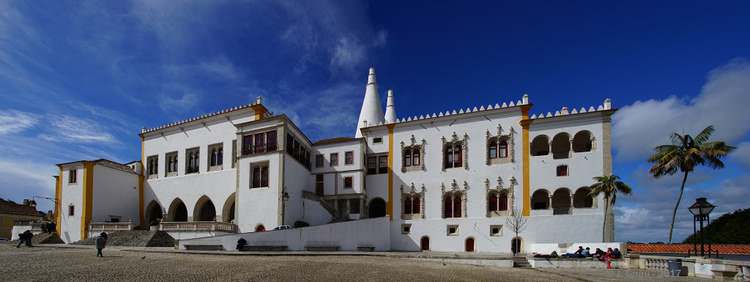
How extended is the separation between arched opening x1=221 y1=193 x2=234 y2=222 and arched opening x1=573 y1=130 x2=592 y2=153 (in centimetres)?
2612

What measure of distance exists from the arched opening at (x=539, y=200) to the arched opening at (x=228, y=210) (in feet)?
74.5

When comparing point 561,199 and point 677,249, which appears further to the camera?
point 561,199

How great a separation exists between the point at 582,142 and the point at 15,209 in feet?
194

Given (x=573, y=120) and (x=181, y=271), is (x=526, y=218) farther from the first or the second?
(x=181, y=271)

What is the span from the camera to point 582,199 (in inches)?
1153

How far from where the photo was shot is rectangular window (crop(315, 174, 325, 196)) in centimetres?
3511

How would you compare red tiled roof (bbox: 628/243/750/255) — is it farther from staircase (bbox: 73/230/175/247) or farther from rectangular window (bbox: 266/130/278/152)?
staircase (bbox: 73/230/175/247)

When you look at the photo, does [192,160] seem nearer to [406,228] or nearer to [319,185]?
[319,185]

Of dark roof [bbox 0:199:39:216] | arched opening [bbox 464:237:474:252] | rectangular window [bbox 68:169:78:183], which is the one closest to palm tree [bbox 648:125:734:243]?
arched opening [bbox 464:237:474:252]

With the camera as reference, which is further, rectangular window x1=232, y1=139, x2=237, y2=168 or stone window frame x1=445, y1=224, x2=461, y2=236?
rectangular window x1=232, y1=139, x2=237, y2=168

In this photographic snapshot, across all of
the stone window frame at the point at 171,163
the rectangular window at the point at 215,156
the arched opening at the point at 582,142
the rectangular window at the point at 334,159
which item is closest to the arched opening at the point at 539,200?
the arched opening at the point at 582,142

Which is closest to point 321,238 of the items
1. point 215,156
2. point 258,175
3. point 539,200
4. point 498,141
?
point 258,175

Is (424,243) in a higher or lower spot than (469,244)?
lower

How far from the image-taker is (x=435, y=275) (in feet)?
47.2
